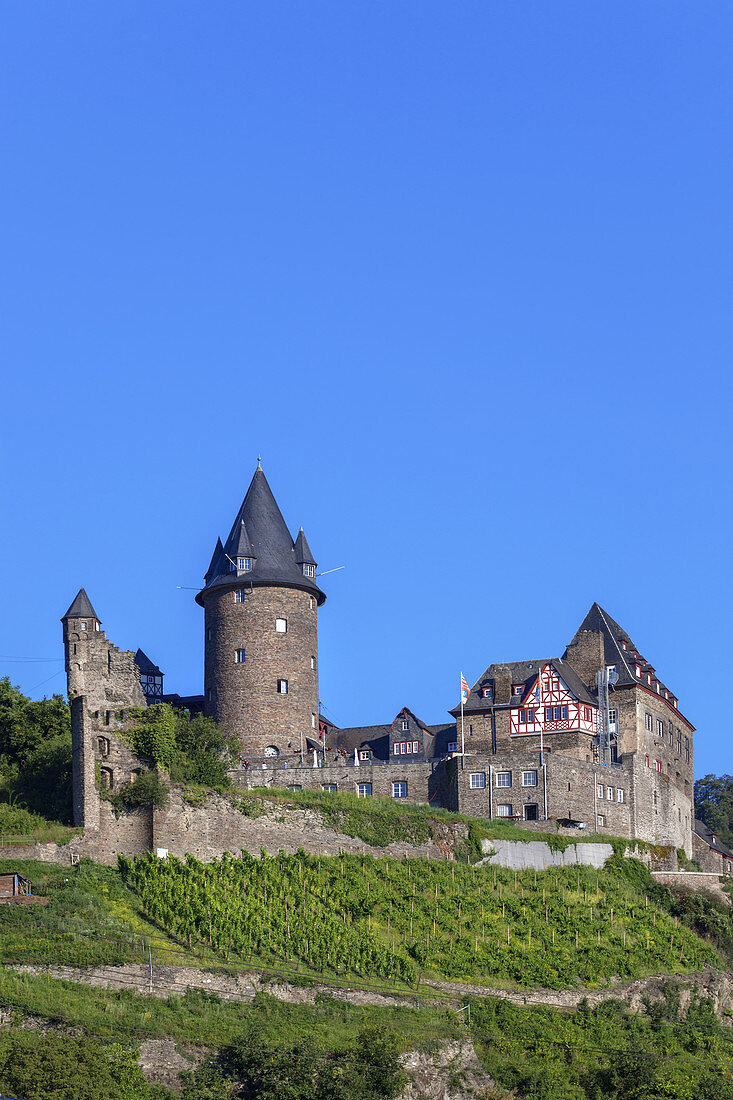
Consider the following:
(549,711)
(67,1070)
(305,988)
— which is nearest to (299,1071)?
(67,1070)

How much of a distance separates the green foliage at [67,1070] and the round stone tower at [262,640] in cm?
2935

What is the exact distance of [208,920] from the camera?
211 feet

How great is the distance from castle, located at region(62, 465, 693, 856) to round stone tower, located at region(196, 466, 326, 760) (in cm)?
6

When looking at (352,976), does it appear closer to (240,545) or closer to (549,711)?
(549,711)

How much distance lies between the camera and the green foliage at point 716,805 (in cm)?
13050

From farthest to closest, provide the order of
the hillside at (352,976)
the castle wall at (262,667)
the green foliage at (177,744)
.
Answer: the castle wall at (262,667) < the green foliage at (177,744) < the hillside at (352,976)

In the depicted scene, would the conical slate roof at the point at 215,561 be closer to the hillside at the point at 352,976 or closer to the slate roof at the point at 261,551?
the slate roof at the point at 261,551

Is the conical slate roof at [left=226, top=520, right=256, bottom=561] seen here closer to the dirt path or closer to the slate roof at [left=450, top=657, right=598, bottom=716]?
the slate roof at [left=450, top=657, right=598, bottom=716]

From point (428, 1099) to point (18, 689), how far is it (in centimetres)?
2817

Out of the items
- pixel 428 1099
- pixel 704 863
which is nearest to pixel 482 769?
pixel 704 863

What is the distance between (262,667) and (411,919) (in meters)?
18.2

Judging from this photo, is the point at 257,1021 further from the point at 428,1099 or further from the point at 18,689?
the point at 18,689

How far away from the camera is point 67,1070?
5128cm

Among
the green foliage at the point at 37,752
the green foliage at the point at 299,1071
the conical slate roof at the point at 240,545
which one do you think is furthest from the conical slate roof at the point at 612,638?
the green foliage at the point at 299,1071
